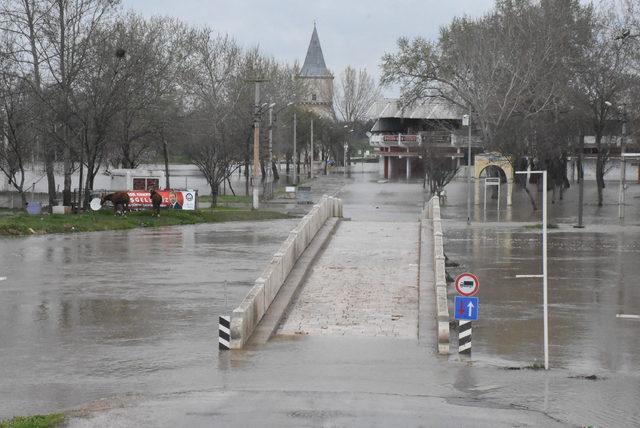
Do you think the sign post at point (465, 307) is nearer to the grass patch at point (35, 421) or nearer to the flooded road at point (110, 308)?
the flooded road at point (110, 308)

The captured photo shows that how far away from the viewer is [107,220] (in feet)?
136

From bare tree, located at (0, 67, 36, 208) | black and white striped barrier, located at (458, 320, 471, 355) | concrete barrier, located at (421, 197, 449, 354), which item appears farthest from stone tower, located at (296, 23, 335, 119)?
black and white striped barrier, located at (458, 320, 471, 355)

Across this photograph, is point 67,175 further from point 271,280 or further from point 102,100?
point 271,280

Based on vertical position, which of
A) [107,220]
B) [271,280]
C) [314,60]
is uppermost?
[314,60]

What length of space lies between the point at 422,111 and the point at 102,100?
57574 mm

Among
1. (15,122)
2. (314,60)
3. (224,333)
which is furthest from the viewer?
(314,60)

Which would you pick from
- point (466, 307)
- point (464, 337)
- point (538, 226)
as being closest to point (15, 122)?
point (538, 226)

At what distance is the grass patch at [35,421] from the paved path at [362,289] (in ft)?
26.4

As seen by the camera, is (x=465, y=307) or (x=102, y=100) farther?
(x=102, y=100)

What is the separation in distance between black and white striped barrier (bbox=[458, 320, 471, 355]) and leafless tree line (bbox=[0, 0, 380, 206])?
99.9ft

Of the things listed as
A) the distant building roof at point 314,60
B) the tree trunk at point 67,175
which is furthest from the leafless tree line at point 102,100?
the distant building roof at point 314,60

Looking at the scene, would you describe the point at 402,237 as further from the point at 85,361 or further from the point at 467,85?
the point at 467,85

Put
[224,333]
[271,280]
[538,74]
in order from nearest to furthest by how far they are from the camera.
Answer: [224,333] → [271,280] → [538,74]

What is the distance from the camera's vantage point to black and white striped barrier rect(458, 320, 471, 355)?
17.7 m
